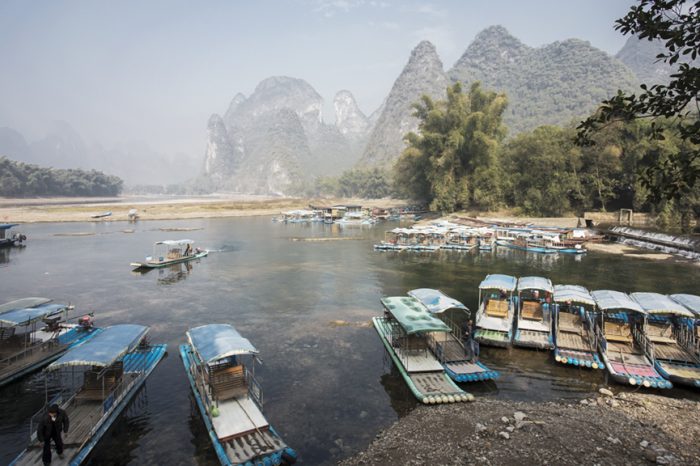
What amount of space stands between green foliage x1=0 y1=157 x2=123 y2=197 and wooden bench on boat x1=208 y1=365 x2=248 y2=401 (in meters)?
165

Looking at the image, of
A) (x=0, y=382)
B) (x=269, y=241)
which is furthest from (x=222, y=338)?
(x=269, y=241)

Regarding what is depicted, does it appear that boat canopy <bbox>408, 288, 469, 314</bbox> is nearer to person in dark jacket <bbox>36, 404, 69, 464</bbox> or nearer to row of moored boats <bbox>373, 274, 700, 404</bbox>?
row of moored boats <bbox>373, 274, 700, 404</bbox>

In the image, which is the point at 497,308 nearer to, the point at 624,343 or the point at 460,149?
the point at 624,343

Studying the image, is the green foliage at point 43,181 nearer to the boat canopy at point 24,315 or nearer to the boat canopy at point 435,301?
→ the boat canopy at point 24,315

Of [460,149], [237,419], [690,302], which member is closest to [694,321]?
[690,302]

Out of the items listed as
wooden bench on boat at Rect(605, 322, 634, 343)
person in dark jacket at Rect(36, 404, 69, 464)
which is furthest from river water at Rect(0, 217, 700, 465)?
wooden bench on boat at Rect(605, 322, 634, 343)

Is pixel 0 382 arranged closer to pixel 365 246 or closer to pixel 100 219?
pixel 365 246

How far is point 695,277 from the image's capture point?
127 ft

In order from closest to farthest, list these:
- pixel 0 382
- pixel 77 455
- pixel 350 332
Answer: pixel 77 455
pixel 0 382
pixel 350 332

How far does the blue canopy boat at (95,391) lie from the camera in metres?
12.5

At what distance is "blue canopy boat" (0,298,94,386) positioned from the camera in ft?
62.2

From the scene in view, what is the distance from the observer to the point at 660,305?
20516 mm

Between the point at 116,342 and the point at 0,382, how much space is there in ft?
20.4

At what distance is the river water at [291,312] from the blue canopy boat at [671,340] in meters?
0.90
